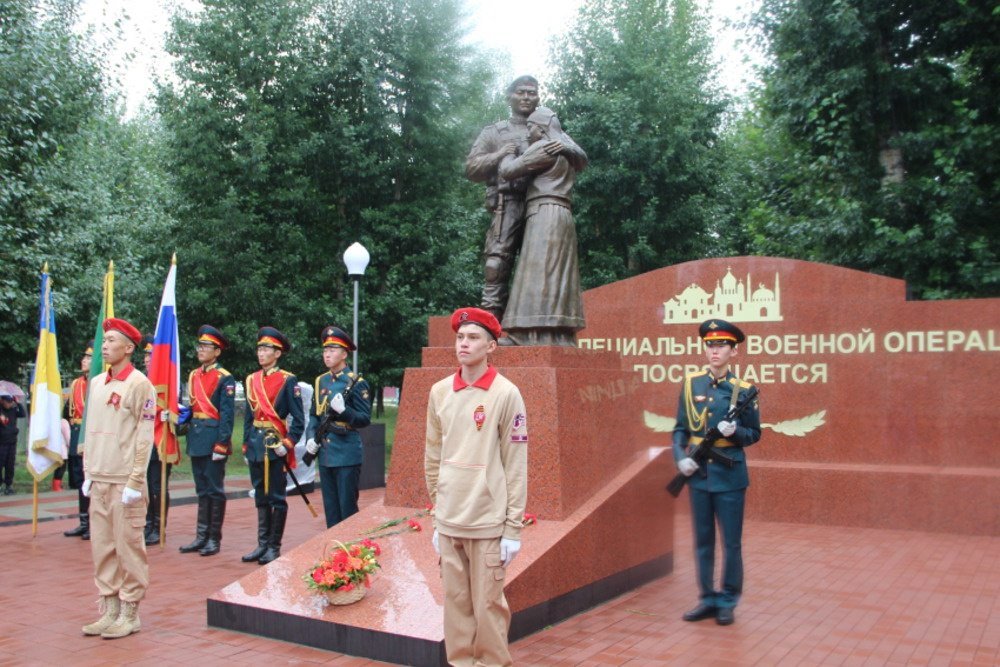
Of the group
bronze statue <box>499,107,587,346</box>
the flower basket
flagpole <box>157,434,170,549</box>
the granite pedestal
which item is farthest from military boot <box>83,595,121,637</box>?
bronze statue <box>499,107,587,346</box>

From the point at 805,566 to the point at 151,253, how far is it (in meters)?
13.0

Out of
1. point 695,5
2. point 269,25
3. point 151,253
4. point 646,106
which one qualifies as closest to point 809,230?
point 646,106

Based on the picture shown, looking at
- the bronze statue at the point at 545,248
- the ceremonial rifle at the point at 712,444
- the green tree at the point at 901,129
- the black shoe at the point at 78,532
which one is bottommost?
the black shoe at the point at 78,532

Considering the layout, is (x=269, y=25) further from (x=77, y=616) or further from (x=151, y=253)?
(x=77, y=616)

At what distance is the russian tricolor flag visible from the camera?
8250 mm

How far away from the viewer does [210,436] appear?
817 centimetres

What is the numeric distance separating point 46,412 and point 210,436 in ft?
6.51

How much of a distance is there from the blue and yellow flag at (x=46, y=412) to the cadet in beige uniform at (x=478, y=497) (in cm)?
623

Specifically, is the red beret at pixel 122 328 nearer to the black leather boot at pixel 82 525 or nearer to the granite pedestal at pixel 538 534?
the granite pedestal at pixel 538 534

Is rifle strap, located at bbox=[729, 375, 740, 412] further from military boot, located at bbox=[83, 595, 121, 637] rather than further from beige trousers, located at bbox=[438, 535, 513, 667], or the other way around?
military boot, located at bbox=[83, 595, 121, 637]

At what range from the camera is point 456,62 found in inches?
736

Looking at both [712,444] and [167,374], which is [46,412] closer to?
[167,374]

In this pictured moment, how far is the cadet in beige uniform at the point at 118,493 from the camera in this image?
17.2 feet

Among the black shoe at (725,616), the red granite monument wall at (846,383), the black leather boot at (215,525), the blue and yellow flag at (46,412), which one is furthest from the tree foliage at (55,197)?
the black shoe at (725,616)
